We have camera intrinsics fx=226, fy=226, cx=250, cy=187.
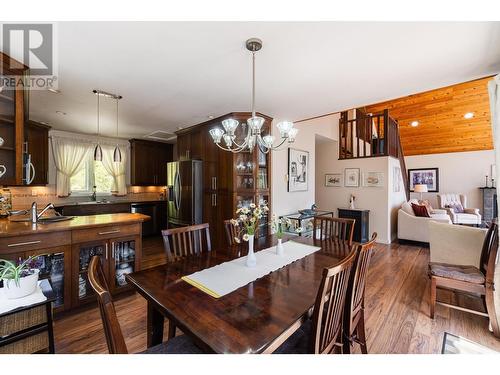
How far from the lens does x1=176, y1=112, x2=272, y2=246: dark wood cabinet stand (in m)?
3.75

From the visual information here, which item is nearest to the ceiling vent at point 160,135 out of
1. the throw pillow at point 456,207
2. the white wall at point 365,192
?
the white wall at point 365,192

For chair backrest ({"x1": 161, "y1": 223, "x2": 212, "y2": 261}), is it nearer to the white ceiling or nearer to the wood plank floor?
the wood plank floor

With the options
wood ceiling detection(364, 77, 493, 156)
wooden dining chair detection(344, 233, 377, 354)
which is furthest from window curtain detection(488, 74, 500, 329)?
wood ceiling detection(364, 77, 493, 156)

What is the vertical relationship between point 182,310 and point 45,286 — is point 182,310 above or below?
above

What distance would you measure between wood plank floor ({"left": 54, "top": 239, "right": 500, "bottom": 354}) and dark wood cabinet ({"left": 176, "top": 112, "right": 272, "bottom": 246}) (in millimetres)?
1753

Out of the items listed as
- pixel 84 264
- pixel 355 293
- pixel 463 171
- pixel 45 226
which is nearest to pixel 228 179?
pixel 84 264

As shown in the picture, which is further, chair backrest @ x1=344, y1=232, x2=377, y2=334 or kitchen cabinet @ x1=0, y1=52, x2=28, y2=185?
kitchen cabinet @ x1=0, y1=52, x2=28, y2=185

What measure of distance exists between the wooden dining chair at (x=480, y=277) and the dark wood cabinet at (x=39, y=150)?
622 cm

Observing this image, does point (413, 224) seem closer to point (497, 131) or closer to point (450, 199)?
point (450, 199)

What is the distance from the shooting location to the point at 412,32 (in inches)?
64.9

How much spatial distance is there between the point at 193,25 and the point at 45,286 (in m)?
2.18

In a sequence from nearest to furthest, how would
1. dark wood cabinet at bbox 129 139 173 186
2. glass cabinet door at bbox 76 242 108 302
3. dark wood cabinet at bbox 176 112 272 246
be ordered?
1. glass cabinet door at bbox 76 242 108 302
2. dark wood cabinet at bbox 176 112 272 246
3. dark wood cabinet at bbox 129 139 173 186
